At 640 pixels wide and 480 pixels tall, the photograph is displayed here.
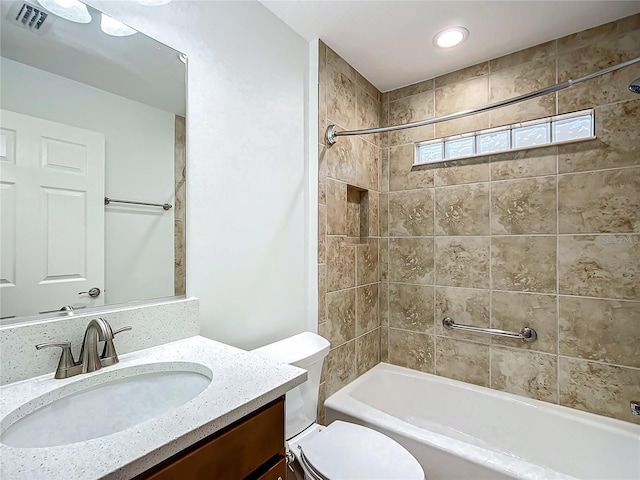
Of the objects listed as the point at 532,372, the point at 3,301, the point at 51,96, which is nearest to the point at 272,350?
the point at 3,301

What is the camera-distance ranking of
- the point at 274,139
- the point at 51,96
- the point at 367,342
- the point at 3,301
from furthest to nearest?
the point at 367,342
the point at 274,139
the point at 51,96
the point at 3,301

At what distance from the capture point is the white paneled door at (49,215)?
90cm

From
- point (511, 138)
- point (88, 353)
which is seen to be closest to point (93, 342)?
point (88, 353)

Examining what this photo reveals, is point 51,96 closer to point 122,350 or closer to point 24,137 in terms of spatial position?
point 24,137

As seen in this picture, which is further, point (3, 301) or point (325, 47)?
point (325, 47)

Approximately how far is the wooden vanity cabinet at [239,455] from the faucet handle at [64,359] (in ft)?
1.59

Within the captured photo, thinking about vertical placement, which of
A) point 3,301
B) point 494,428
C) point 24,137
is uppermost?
point 24,137

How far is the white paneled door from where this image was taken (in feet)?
2.94

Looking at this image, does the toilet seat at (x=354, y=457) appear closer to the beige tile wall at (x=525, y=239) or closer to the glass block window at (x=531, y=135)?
the beige tile wall at (x=525, y=239)

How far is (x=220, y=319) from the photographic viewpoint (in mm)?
1403

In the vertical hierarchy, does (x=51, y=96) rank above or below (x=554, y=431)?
above

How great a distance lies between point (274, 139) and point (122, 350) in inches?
44.3

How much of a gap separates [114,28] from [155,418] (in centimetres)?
120

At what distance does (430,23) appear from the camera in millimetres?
1731
